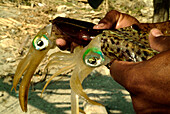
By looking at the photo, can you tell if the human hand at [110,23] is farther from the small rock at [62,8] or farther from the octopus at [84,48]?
the small rock at [62,8]

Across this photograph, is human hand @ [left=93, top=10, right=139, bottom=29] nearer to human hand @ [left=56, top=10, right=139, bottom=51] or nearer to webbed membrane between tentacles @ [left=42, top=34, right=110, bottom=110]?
human hand @ [left=56, top=10, right=139, bottom=51]

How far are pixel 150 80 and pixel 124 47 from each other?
478mm

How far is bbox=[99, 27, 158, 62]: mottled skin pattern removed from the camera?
1649 millimetres

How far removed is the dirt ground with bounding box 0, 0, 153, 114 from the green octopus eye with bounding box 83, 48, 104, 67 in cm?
198

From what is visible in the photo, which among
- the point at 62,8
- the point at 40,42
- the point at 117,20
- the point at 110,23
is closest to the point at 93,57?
the point at 40,42

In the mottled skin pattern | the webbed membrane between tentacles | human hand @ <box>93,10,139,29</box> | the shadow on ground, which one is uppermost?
human hand @ <box>93,10,139,29</box>

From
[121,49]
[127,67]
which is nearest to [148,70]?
[127,67]

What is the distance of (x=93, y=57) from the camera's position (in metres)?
1.69

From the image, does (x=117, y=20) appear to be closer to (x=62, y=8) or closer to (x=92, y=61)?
(x=92, y=61)

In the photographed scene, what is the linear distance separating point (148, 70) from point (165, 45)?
1.09 ft

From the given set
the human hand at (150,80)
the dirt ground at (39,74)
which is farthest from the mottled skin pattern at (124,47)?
the dirt ground at (39,74)

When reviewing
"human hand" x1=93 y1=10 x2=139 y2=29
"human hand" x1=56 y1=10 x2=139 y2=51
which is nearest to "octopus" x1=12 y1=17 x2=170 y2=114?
"human hand" x1=56 y1=10 x2=139 y2=51

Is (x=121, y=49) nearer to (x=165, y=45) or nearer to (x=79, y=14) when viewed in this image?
(x=165, y=45)

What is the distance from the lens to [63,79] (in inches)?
174
